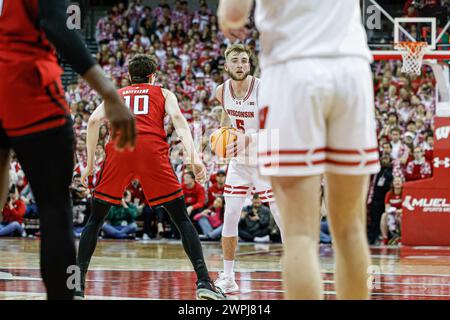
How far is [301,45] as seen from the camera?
11.7ft

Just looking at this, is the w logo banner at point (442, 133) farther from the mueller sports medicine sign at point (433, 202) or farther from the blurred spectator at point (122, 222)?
the blurred spectator at point (122, 222)

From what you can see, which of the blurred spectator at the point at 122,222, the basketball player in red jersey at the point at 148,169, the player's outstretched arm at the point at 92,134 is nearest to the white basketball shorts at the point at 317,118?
the basketball player in red jersey at the point at 148,169

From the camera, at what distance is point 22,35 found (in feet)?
12.5

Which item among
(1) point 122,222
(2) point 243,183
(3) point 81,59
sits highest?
(3) point 81,59

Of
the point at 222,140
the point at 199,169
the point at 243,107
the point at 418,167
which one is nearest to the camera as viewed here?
the point at 199,169

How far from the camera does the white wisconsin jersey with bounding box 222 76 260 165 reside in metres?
8.40

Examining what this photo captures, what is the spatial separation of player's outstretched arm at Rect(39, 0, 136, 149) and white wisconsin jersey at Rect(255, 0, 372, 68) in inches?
29.1

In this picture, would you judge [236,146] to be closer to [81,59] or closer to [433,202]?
[81,59]

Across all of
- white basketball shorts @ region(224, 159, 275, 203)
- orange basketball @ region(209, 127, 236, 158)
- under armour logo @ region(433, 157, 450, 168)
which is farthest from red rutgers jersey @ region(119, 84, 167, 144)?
under armour logo @ region(433, 157, 450, 168)

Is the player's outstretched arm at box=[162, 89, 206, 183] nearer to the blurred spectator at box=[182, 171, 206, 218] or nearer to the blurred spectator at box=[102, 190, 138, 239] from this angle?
the blurred spectator at box=[182, 171, 206, 218]

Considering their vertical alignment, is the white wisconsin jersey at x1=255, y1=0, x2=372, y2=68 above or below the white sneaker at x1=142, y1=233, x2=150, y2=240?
above

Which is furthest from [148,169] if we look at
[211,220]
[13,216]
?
[13,216]

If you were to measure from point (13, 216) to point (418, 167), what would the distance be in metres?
8.21
